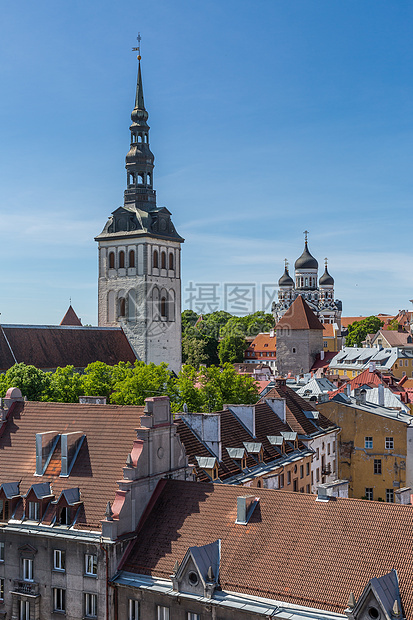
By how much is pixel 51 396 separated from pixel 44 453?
24.6 m

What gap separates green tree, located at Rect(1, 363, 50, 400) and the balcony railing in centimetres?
2585

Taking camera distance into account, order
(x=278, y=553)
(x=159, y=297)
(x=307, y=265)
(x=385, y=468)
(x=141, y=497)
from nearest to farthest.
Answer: (x=278, y=553)
(x=141, y=497)
(x=385, y=468)
(x=159, y=297)
(x=307, y=265)

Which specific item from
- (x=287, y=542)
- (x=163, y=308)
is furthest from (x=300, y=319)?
(x=287, y=542)

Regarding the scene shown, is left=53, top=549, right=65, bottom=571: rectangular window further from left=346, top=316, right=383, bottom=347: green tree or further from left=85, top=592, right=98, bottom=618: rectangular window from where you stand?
left=346, top=316, right=383, bottom=347: green tree

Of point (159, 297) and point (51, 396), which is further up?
point (159, 297)

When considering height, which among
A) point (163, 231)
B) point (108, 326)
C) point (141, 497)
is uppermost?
point (163, 231)

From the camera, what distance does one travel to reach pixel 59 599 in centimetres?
2323

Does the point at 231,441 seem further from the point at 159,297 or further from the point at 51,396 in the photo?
the point at 159,297

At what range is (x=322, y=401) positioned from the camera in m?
52.3

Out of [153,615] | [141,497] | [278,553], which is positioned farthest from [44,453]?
[278,553]

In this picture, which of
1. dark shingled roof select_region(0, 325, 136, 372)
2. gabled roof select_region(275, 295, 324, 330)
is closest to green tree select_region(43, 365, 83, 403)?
dark shingled roof select_region(0, 325, 136, 372)

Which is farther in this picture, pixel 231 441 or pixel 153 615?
pixel 231 441

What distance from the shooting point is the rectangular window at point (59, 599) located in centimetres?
2311

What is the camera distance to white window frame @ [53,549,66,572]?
23312mm
